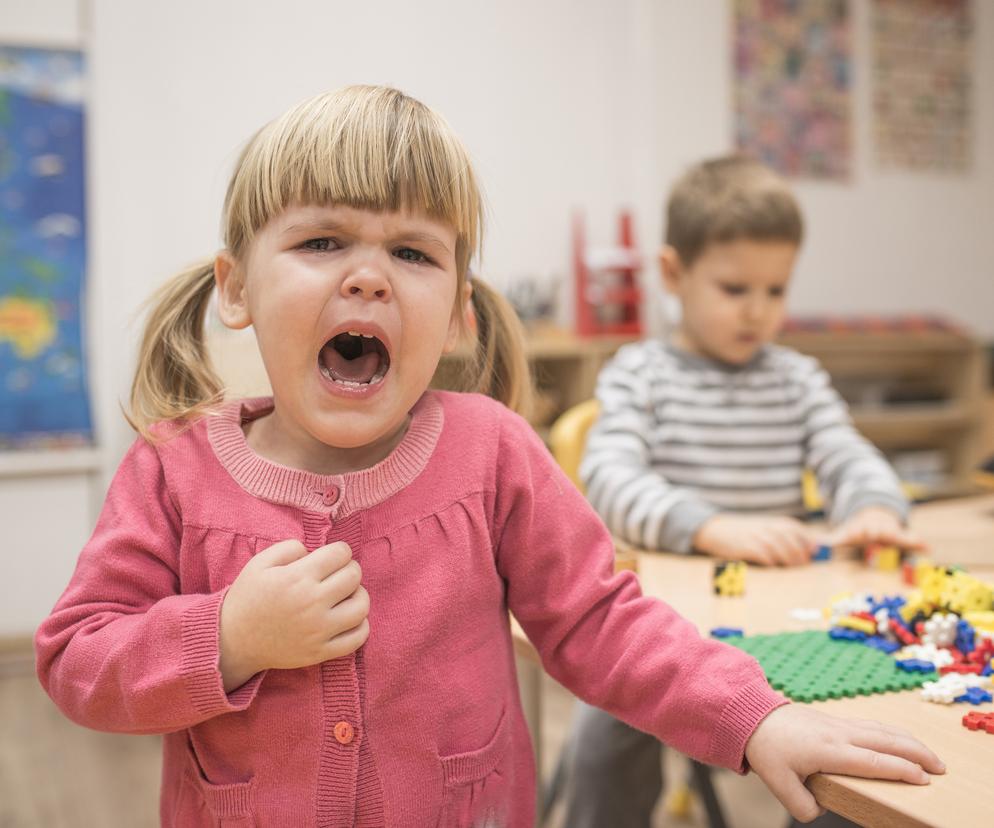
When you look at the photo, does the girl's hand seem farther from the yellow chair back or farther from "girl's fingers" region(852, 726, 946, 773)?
the yellow chair back

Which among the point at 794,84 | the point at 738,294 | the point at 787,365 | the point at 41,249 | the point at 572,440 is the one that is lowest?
the point at 572,440

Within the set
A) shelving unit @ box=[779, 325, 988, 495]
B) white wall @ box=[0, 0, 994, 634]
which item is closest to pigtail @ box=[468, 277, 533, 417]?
white wall @ box=[0, 0, 994, 634]

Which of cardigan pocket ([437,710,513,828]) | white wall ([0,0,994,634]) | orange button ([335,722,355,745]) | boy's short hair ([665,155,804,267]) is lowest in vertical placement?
cardigan pocket ([437,710,513,828])

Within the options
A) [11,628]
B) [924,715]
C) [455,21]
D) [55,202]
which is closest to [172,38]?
[55,202]

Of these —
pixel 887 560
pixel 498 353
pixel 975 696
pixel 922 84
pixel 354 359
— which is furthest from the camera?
pixel 922 84

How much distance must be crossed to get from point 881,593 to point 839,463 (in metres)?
0.44

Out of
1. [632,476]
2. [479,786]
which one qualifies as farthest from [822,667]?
[632,476]

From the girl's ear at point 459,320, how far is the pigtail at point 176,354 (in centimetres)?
21

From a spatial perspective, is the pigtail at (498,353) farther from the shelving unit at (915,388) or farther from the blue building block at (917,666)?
the shelving unit at (915,388)

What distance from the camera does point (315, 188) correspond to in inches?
28.9

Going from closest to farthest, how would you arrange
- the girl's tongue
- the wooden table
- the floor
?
1. the wooden table
2. the girl's tongue
3. the floor

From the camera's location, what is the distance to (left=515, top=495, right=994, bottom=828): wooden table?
1.86 feet

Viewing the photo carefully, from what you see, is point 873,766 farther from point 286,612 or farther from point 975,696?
point 286,612

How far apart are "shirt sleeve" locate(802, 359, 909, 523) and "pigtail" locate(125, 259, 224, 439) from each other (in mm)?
869
